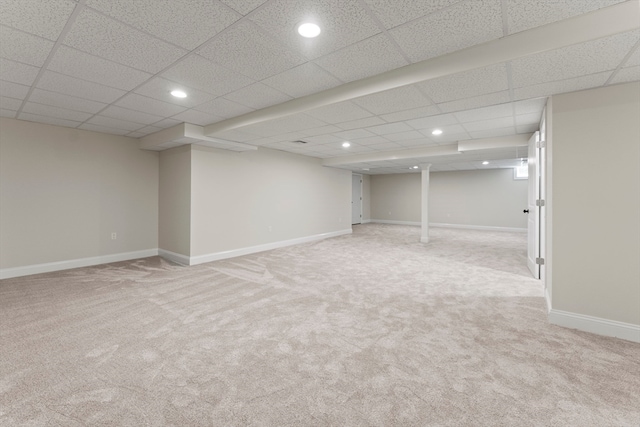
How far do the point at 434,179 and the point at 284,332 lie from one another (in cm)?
1100

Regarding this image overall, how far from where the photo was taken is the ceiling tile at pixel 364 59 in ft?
7.11

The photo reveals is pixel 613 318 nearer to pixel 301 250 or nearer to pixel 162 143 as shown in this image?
pixel 301 250

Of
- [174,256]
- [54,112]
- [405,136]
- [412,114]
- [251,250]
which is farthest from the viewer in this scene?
[251,250]

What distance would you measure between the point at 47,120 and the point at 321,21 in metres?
4.90

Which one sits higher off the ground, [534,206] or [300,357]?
[534,206]

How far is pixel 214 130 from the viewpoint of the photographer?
454cm

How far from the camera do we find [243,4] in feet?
5.68

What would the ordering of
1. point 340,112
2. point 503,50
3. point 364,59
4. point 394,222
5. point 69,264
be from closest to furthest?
point 503,50
point 364,59
point 340,112
point 69,264
point 394,222

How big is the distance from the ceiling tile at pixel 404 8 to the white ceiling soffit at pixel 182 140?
12.2 ft

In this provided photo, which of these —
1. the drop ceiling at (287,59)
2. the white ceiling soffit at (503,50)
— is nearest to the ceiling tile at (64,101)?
the drop ceiling at (287,59)

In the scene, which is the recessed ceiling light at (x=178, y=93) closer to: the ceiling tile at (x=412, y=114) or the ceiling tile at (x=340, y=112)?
the ceiling tile at (x=340, y=112)

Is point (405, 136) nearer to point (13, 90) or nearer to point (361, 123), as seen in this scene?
point (361, 123)

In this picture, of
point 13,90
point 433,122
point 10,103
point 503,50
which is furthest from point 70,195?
point 503,50

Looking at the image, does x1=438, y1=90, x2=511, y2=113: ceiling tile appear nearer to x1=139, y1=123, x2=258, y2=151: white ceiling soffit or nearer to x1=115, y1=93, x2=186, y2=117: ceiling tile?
x1=115, y1=93, x2=186, y2=117: ceiling tile
